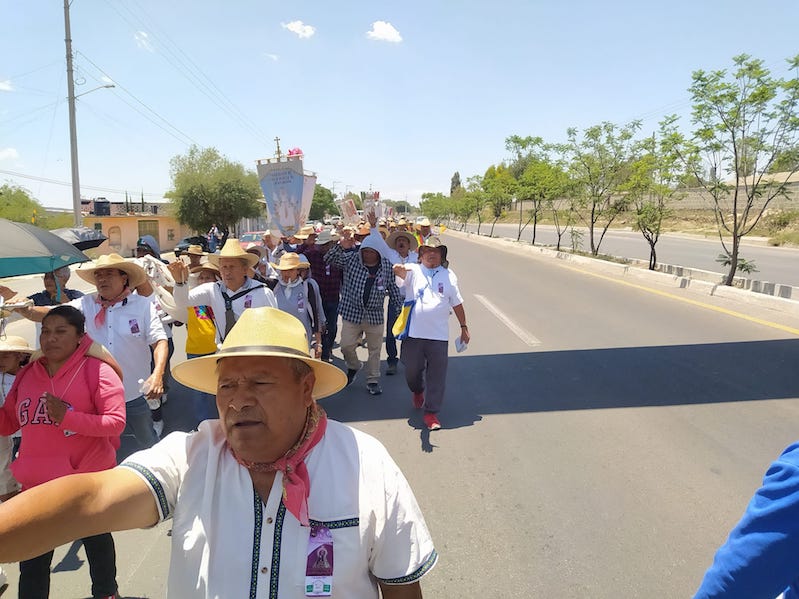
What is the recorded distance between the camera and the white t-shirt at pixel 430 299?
15.8 ft

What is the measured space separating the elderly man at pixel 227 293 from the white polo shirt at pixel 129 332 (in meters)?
0.40

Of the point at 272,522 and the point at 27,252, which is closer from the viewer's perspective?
the point at 272,522

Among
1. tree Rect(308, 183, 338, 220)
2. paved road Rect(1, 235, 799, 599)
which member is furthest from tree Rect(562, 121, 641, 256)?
tree Rect(308, 183, 338, 220)

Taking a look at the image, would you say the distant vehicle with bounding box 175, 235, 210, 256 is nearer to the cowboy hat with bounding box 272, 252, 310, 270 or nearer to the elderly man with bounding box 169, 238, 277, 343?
the cowboy hat with bounding box 272, 252, 310, 270

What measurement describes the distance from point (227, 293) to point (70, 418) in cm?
191

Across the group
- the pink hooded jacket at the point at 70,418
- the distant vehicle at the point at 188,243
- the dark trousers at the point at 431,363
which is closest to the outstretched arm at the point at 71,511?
the pink hooded jacket at the point at 70,418

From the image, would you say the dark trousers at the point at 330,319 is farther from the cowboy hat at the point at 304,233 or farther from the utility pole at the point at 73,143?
the utility pole at the point at 73,143

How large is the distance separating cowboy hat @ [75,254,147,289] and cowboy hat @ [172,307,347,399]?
6.79 feet

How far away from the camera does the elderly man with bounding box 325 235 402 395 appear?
19.3ft

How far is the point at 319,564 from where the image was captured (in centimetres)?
133

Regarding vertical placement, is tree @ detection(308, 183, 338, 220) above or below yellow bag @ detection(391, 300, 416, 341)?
above

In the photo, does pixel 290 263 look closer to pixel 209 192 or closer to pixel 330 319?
pixel 330 319

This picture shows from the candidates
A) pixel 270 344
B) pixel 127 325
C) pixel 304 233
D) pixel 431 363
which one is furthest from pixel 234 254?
pixel 304 233

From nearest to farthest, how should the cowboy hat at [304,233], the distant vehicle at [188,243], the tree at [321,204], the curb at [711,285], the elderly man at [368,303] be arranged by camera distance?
1. the elderly man at [368,303]
2. the distant vehicle at [188,243]
3. the cowboy hat at [304,233]
4. the curb at [711,285]
5. the tree at [321,204]
